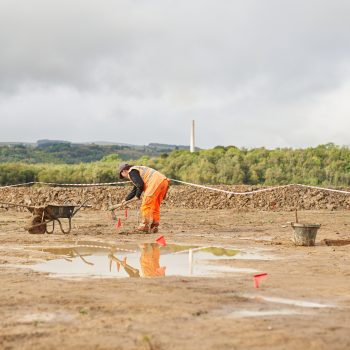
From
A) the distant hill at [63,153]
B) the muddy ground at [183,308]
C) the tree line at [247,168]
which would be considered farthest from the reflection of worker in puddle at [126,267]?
the distant hill at [63,153]

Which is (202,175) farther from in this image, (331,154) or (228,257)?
(228,257)

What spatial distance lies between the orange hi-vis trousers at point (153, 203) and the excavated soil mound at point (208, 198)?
31.3 feet

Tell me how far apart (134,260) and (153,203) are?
4055mm

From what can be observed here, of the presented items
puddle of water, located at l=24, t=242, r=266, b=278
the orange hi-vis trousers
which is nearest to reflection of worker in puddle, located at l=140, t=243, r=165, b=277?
puddle of water, located at l=24, t=242, r=266, b=278

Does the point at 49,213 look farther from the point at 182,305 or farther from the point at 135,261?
the point at 182,305

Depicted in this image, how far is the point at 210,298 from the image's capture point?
310 inches

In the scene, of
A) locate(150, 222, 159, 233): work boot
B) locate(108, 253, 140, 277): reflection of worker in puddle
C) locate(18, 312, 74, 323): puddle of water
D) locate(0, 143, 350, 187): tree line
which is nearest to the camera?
locate(18, 312, 74, 323): puddle of water

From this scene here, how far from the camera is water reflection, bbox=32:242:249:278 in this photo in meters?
10.2

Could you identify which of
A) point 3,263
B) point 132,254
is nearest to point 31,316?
point 3,263

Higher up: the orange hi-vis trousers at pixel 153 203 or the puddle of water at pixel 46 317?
the orange hi-vis trousers at pixel 153 203

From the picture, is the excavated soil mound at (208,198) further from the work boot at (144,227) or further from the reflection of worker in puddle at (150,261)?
the reflection of worker in puddle at (150,261)

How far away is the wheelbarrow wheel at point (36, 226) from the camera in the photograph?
618 inches

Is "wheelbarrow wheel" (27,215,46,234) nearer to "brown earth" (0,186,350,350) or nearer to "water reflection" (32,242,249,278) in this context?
"brown earth" (0,186,350,350)

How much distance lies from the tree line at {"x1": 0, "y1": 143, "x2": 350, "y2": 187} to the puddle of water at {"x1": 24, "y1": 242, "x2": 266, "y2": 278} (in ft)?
62.7
